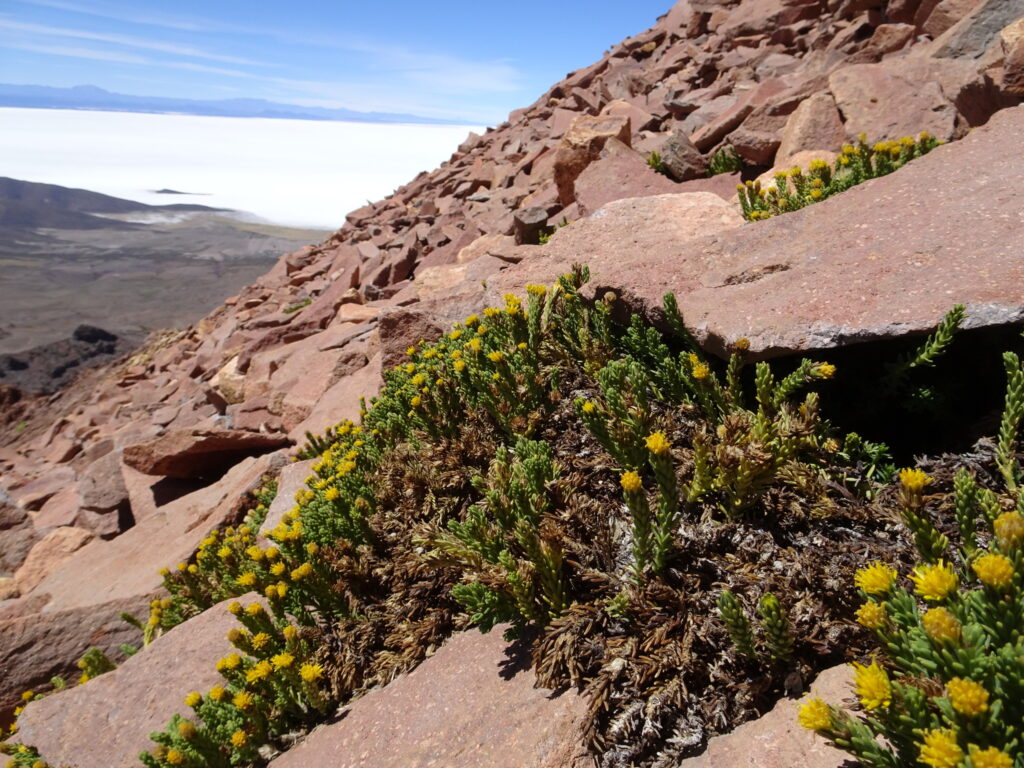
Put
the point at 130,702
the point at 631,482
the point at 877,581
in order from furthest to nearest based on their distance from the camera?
the point at 130,702 → the point at 631,482 → the point at 877,581

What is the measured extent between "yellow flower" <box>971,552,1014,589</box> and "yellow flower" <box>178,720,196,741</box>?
323cm

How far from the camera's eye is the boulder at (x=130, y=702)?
3.65 metres

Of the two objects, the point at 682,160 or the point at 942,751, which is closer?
the point at 942,751

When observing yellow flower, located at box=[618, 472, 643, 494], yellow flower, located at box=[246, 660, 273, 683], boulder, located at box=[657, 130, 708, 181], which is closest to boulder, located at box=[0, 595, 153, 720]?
yellow flower, located at box=[246, 660, 273, 683]

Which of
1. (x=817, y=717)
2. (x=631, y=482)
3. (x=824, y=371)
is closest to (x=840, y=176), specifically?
(x=824, y=371)

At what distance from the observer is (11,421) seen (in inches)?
766

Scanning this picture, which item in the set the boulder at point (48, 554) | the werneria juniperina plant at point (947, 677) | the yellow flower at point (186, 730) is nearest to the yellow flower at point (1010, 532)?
the werneria juniperina plant at point (947, 677)

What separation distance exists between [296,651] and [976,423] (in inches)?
131

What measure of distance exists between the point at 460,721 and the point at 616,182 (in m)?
6.52

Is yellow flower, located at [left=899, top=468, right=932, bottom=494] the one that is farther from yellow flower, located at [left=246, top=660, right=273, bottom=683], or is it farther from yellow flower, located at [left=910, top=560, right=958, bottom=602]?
yellow flower, located at [left=246, top=660, right=273, bottom=683]

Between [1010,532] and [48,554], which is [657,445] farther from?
[48,554]

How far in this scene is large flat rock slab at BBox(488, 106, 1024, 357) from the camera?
2863 mm

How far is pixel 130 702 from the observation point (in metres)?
3.86

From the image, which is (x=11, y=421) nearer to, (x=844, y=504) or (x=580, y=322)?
(x=580, y=322)
